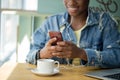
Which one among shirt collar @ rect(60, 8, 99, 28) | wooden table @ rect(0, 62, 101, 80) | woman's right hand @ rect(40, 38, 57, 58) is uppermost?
shirt collar @ rect(60, 8, 99, 28)

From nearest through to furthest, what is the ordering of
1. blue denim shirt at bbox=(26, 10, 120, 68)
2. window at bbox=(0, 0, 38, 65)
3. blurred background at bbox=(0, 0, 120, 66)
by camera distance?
1. blue denim shirt at bbox=(26, 10, 120, 68)
2. blurred background at bbox=(0, 0, 120, 66)
3. window at bbox=(0, 0, 38, 65)

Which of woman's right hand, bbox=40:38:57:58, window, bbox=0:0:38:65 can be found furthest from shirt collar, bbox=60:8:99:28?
window, bbox=0:0:38:65

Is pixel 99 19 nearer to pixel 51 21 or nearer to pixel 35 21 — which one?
pixel 51 21

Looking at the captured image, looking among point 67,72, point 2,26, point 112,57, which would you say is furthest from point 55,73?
point 2,26

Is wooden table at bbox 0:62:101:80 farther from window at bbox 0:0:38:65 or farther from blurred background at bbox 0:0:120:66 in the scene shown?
window at bbox 0:0:38:65

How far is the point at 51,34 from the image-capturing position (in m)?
1.36

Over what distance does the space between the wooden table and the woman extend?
0.24 ft

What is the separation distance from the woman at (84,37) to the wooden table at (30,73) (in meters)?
0.07

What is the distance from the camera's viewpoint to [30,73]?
125cm

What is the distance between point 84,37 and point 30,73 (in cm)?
52

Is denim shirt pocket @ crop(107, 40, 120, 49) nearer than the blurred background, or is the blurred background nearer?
denim shirt pocket @ crop(107, 40, 120, 49)

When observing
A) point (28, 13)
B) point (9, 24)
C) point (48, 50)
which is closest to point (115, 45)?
point (48, 50)

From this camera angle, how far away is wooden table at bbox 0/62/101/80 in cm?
118

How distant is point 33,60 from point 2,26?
211 cm
